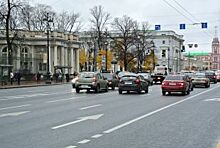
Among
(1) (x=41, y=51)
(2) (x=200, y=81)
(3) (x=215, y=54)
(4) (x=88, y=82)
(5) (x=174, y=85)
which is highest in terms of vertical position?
(3) (x=215, y=54)

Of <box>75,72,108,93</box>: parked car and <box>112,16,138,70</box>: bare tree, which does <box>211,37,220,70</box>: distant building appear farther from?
<box>75,72,108,93</box>: parked car

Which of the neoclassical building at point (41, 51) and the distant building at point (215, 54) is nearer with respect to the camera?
the neoclassical building at point (41, 51)

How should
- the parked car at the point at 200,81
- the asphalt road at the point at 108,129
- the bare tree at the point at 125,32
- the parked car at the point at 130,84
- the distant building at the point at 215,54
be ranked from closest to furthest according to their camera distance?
the asphalt road at the point at 108,129 → the parked car at the point at 130,84 → the parked car at the point at 200,81 → the bare tree at the point at 125,32 → the distant building at the point at 215,54

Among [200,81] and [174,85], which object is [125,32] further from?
[174,85]

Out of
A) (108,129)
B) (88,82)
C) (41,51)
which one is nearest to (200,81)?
(88,82)

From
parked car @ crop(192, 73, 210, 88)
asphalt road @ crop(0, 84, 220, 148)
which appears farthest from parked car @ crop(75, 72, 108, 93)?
parked car @ crop(192, 73, 210, 88)

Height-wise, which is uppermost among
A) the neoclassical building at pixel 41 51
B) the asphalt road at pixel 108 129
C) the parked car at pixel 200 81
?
the neoclassical building at pixel 41 51

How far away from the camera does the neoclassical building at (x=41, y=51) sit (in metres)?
71.0

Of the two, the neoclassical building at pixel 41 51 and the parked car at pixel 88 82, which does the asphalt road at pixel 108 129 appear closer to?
the parked car at pixel 88 82

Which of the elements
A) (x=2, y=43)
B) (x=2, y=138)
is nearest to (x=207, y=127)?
(x=2, y=138)

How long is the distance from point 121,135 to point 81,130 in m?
1.39

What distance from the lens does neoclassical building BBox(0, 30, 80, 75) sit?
2795 inches

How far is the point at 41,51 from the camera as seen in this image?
3275 inches

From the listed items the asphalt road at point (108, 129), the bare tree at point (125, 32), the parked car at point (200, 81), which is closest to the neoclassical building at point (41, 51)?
the bare tree at point (125, 32)
